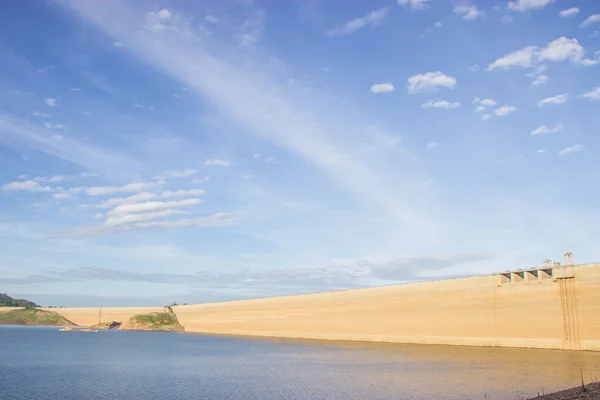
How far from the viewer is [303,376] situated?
29.2 metres

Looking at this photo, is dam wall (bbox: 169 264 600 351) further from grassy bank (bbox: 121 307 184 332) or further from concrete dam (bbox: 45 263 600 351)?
grassy bank (bbox: 121 307 184 332)

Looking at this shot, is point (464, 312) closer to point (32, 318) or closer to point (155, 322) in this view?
point (155, 322)

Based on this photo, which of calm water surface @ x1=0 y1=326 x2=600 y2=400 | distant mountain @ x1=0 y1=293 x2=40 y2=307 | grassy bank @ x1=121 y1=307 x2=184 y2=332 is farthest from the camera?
distant mountain @ x1=0 y1=293 x2=40 y2=307

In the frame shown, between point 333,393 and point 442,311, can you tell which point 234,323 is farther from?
point 333,393

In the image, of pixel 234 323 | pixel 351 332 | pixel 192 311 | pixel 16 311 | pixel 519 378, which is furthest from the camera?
pixel 16 311

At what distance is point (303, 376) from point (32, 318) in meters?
133

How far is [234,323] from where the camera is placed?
312ft

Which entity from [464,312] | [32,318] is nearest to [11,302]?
[32,318]

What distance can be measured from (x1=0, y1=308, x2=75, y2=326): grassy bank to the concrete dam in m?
74.0

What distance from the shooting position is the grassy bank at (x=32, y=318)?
136 m

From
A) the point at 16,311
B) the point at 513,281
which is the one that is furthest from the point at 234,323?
the point at 16,311

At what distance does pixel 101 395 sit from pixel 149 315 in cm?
10185

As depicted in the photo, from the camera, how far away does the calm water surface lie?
22875 mm

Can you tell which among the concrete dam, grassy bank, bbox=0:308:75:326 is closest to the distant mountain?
grassy bank, bbox=0:308:75:326
